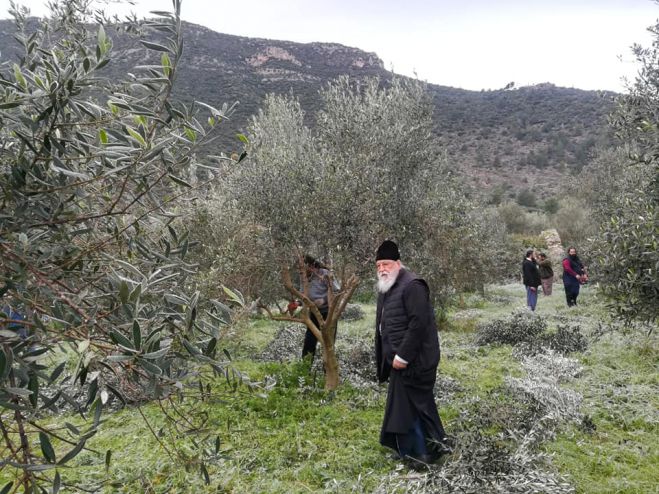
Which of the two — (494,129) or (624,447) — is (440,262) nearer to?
(624,447)

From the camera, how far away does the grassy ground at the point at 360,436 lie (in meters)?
4.82

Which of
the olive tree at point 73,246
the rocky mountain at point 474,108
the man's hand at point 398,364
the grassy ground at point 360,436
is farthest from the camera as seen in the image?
the rocky mountain at point 474,108

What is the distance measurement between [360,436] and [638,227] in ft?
12.7

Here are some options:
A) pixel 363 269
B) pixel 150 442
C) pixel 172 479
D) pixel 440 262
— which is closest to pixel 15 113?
pixel 172 479

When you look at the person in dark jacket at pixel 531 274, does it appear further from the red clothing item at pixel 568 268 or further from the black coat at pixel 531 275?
the red clothing item at pixel 568 268

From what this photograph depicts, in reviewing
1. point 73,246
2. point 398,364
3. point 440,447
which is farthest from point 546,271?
point 73,246

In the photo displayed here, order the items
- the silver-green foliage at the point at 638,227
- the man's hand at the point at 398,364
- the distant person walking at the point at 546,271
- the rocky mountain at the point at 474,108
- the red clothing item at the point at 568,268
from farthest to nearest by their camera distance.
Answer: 1. the rocky mountain at the point at 474,108
2. the distant person walking at the point at 546,271
3. the red clothing item at the point at 568,268
4. the man's hand at the point at 398,364
5. the silver-green foliage at the point at 638,227

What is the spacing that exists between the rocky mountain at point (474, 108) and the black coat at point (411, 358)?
124ft

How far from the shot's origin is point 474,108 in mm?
57531

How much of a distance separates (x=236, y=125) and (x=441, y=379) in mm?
30621

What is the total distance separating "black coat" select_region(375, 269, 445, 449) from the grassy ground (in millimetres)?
409

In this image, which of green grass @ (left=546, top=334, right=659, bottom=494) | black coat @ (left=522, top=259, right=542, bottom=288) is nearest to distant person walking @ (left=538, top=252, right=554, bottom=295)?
black coat @ (left=522, top=259, right=542, bottom=288)

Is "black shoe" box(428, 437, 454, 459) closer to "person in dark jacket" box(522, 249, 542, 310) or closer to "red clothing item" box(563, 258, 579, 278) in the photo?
"person in dark jacket" box(522, 249, 542, 310)

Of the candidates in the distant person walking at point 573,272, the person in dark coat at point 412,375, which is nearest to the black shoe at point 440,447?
the person in dark coat at point 412,375
